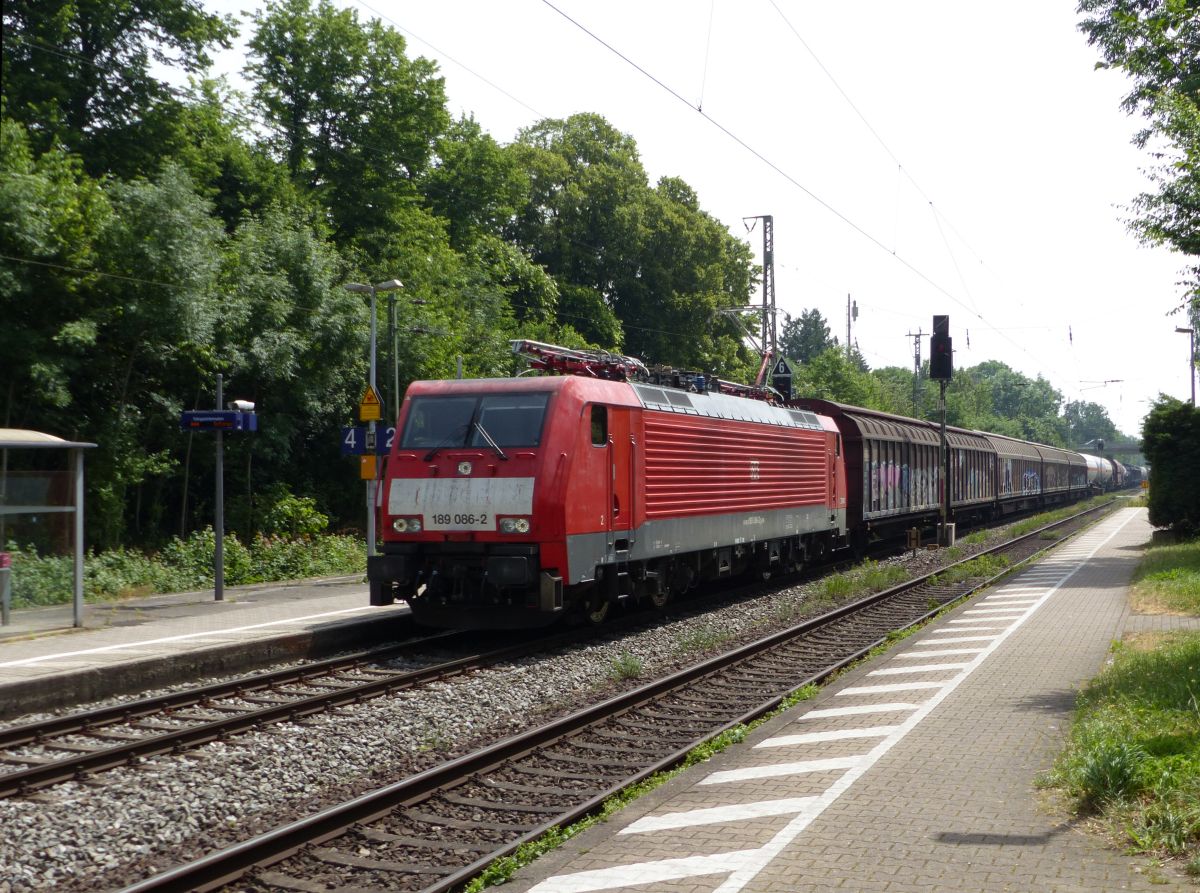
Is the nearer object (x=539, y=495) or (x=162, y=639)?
(x=539, y=495)

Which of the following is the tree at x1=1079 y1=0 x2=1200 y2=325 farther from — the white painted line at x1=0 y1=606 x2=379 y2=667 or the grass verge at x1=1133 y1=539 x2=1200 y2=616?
the white painted line at x1=0 y1=606 x2=379 y2=667

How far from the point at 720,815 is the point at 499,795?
1817 millimetres

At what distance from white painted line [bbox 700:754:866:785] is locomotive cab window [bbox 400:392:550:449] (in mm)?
6276

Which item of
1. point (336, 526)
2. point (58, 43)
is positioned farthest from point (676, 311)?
point (58, 43)

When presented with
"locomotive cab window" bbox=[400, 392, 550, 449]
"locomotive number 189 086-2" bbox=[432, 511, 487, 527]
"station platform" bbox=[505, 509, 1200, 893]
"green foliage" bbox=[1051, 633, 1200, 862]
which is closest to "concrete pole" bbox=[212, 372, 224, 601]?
"locomotive cab window" bbox=[400, 392, 550, 449]

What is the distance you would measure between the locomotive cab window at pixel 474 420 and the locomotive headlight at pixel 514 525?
885 millimetres

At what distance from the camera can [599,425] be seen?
14.3m

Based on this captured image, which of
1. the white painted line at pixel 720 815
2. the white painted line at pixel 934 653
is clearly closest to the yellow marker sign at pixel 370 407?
the white painted line at pixel 934 653

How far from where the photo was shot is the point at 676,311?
5059 cm

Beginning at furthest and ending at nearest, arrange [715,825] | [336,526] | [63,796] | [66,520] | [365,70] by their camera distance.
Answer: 1. [365,70]
2. [336,526]
3. [66,520]
4. [63,796]
5. [715,825]

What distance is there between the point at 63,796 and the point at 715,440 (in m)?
11.6

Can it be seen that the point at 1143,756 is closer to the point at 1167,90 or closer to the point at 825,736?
the point at 825,736

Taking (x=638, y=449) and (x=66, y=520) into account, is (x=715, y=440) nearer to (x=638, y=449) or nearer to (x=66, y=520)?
(x=638, y=449)

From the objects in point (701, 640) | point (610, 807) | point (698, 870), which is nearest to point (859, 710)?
point (610, 807)
